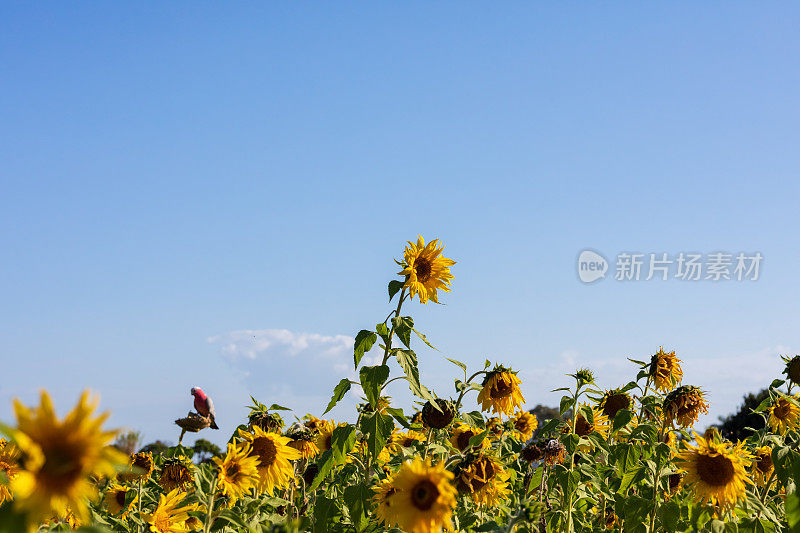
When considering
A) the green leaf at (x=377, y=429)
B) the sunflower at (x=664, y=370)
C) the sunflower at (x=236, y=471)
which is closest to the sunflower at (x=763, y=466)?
the sunflower at (x=664, y=370)

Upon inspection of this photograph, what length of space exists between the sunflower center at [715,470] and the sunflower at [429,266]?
2.14 meters

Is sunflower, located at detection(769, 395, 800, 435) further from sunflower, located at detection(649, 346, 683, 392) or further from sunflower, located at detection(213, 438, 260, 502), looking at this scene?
sunflower, located at detection(213, 438, 260, 502)

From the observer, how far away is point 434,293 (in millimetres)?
4980

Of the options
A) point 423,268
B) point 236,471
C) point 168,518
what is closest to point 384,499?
point 236,471

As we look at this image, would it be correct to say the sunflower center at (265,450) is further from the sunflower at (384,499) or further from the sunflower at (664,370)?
the sunflower at (664,370)

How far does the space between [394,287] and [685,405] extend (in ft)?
8.91

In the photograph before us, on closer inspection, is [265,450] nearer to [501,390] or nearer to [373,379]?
[373,379]

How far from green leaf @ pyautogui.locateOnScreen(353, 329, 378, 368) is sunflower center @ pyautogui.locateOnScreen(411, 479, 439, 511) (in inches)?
49.9

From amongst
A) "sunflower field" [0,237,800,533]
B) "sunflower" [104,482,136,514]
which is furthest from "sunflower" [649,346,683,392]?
"sunflower" [104,482,136,514]

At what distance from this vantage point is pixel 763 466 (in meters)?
6.57

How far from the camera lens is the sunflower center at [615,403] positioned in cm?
684

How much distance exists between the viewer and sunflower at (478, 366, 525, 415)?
561 cm

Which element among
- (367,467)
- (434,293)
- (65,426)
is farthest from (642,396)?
(65,426)

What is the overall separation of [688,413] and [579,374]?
0.91 metres
